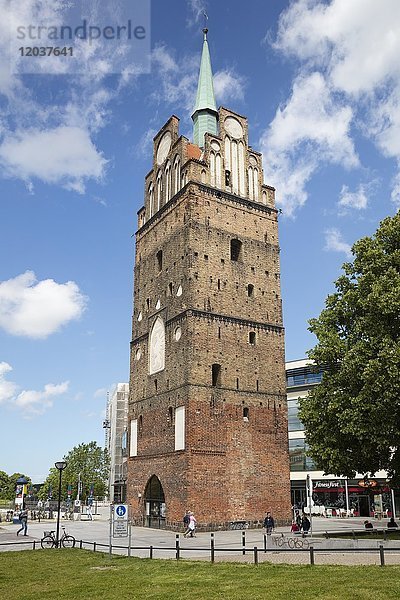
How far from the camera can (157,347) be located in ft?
115

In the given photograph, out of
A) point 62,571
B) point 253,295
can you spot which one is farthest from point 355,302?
point 62,571

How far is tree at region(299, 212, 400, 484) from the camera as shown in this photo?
22344 mm

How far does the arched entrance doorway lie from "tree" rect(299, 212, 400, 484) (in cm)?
1029

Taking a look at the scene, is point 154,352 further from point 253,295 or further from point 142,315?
point 253,295

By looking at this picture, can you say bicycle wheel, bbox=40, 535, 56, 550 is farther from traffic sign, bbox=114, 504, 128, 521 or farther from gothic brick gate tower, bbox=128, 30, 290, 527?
gothic brick gate tower, bbox=128, 30, 290, 527

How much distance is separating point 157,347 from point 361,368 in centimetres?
1470

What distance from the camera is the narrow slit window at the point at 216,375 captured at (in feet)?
104

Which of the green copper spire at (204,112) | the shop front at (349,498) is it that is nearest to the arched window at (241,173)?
the green copper spire at (204,112)

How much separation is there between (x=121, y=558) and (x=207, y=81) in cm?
3278

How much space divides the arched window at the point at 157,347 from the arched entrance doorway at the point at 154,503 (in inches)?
250

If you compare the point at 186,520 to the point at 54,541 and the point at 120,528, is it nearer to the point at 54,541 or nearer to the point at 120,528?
the point at 54,541

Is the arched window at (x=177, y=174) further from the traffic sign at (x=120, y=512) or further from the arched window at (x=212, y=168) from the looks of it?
the traffic sign at (x=120, y=512)

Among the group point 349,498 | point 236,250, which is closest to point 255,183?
point 236,250

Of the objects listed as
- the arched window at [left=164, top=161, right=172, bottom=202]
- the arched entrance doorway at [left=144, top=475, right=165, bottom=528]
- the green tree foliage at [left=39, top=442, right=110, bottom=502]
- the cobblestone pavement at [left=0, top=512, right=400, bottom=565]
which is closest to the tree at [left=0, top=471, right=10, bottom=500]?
the green tree foliage at [left=39, top=442, right=110, bottom=502]
